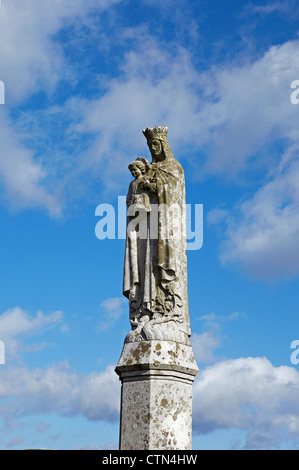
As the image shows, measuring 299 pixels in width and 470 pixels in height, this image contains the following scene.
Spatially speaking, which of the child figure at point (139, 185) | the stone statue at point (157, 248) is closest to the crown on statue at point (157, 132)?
the stone statue at point (157, 248)

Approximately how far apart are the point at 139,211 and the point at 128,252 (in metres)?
0.77

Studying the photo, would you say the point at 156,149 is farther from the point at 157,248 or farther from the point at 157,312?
the point at 157,312

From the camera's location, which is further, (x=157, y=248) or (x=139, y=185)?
(x=139, y=185)

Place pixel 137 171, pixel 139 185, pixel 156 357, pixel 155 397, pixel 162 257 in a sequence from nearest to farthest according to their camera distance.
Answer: pixel 155 397
pixel 156 357
pixel 162 257
pixel 139 185
pixel 137 171

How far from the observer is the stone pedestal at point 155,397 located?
10359mm

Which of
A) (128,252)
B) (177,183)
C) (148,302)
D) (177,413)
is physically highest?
(177,183)

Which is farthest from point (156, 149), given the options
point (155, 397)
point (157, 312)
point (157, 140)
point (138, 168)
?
point (155, 397)

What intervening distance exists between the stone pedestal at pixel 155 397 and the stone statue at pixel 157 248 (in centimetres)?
29

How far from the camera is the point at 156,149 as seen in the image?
1223 centimetres

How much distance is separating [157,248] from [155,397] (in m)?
2.56
